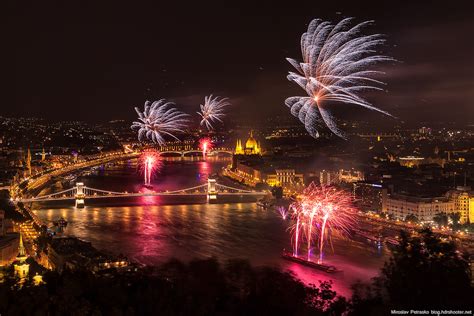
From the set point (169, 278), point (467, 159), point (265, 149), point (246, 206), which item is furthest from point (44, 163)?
point (169, 278)

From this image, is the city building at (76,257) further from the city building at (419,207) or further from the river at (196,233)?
the city building at (419,207)

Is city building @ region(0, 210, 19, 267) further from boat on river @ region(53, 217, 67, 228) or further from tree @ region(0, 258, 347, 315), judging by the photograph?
tree @ region(0, 258, 347, 315)

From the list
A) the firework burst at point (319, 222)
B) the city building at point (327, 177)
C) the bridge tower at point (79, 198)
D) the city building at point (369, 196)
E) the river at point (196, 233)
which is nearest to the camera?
the river at point (196, 233)

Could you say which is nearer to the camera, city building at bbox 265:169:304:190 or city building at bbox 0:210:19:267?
city building at bbox 0:210:19:267

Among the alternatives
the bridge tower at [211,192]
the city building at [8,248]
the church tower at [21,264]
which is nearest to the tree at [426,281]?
the church tower at [21,264]

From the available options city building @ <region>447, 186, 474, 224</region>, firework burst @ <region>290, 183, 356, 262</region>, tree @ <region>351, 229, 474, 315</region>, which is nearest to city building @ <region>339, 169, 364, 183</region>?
city building @ <region>447, 186, 474, 224</region>

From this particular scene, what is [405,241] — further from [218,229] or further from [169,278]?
[218,229]
